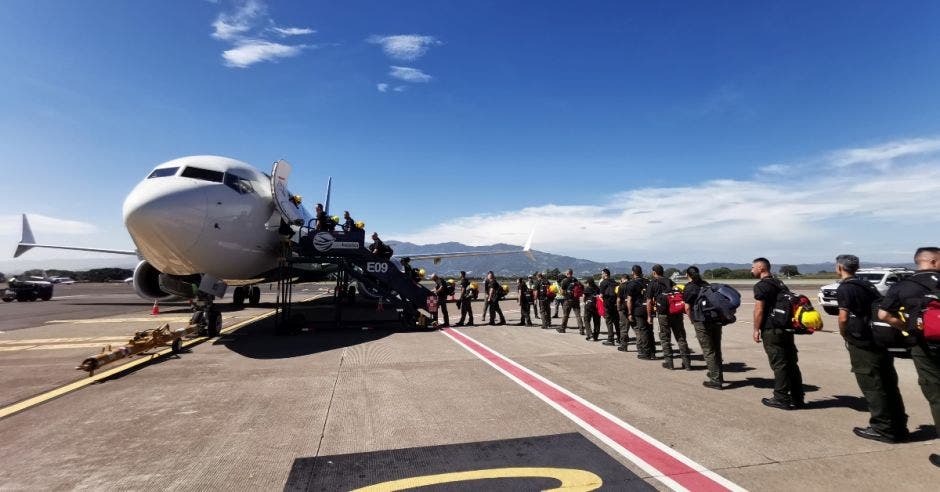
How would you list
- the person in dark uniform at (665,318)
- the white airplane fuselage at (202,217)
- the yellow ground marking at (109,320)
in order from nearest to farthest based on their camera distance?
the person in dark uniform at (665,318) < the white airplane fuselage at (202,217) < the yellow ground marking at (109,320)

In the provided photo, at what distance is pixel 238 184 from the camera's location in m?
10.6

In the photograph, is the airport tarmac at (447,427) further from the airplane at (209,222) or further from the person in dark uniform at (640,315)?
the airplane at (209,222)

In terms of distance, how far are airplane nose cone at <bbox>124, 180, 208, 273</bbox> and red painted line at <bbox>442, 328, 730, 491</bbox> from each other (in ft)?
23.8

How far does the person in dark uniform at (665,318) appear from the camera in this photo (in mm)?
7453

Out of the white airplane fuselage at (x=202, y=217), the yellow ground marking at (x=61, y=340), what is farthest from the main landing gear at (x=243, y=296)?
Result: the white airplane fuselage at (x=202, y=217)

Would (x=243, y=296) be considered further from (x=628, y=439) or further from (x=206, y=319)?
(x=628, y=439)

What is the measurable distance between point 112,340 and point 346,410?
994 centimetres

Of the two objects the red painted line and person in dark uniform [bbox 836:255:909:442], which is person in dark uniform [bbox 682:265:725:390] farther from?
the red painted line

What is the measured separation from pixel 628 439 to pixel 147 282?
1761cm

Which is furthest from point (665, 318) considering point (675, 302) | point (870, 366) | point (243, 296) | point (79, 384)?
point (243, 296)

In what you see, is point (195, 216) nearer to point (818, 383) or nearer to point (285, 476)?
point (285, 476)

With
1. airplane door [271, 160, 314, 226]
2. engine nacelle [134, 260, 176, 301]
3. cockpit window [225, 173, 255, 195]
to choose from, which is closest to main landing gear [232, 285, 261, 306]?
engine nacelle [134, 260, 176, 301]

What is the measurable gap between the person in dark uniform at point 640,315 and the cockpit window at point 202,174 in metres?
9.70

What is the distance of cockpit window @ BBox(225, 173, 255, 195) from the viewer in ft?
33.8
